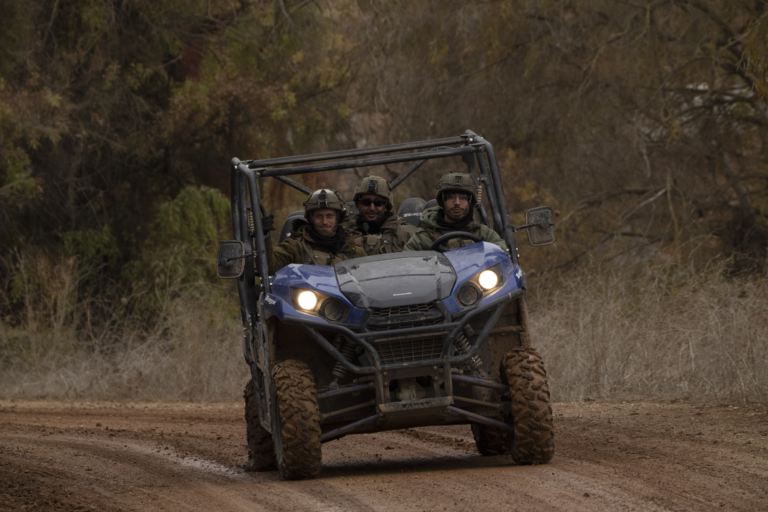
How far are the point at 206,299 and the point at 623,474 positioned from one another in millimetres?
13104

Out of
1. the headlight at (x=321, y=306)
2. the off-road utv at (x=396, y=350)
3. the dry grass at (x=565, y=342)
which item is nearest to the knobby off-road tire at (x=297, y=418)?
the off-road utv at (x=396, y=350)

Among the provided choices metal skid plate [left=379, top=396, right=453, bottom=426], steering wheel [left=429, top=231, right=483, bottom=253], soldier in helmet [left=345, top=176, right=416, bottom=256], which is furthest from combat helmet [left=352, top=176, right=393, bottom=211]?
metal skid plate [left=379, top=396, right=453, bottom=426]

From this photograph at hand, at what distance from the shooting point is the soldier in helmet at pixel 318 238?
27.1 feet

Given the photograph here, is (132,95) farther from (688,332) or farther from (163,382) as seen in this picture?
(688,332)

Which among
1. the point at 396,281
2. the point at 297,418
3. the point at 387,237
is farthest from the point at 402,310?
the point at 387,237

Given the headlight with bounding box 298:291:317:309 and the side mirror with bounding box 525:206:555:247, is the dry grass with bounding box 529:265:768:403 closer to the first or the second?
the side mirror with bounding box 525:206:555:247

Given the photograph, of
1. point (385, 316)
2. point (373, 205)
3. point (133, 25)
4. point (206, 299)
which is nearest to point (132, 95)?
point (133, 25)

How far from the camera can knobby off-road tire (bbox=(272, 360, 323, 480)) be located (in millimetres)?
7176

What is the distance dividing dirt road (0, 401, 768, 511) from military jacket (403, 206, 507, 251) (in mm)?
1473

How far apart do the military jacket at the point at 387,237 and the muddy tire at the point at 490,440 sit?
148 centimetres

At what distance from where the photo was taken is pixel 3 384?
18.1 metres

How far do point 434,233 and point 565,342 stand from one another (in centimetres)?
539

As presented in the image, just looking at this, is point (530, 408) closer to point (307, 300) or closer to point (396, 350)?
point (396, 350)

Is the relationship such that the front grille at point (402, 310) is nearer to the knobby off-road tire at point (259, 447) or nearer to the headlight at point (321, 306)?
the headlight at point (321, 306)
